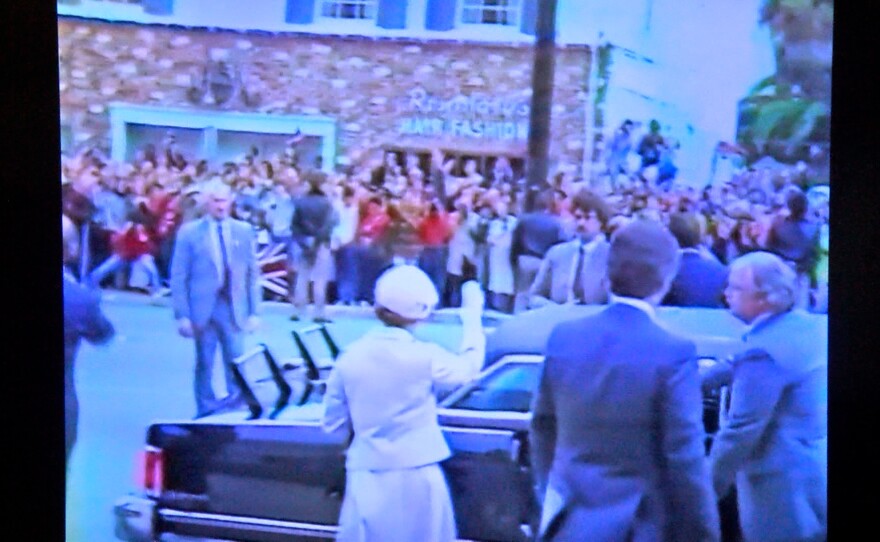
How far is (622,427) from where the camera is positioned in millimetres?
1879

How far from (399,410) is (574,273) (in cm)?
42

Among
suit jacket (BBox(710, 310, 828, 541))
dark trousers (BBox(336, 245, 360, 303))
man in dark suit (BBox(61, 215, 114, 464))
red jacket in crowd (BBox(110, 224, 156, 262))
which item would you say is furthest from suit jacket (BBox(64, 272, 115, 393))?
suit jacket (BBox(710, 310, 828, 541))

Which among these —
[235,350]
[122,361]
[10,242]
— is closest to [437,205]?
[235,350]

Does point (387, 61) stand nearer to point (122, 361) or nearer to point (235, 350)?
point (235, 350)

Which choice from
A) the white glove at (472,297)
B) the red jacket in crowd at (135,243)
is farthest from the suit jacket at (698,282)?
the red jacket in crowd at (135,243)

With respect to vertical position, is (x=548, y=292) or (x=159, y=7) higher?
(x=159, y=7)

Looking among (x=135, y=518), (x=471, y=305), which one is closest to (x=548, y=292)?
(x=471, y=305)

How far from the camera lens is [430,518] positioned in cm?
189

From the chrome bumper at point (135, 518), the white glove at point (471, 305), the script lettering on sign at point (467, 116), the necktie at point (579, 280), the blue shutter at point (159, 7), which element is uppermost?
the blue shutter at point (159, 7)

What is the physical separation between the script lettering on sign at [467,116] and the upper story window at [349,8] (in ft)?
0.57

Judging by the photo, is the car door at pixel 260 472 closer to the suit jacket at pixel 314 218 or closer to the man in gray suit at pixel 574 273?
the suit jacket at pixel 314 218

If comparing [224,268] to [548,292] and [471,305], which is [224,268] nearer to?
[471,305]

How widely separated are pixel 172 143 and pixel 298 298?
39cm

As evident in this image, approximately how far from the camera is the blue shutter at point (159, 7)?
6.36 feet
